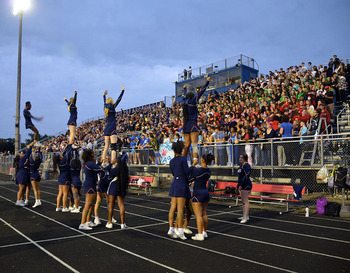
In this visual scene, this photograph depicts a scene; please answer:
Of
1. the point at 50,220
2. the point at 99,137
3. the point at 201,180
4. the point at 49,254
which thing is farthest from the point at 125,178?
the point at 99,137

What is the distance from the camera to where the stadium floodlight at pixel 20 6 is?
20.0 metres

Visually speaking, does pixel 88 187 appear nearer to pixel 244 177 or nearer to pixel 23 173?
pixel 244 177

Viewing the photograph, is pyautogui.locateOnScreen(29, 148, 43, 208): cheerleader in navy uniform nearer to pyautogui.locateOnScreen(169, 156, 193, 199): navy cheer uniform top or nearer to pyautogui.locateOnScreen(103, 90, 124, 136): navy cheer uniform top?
pyautogui.locateOnScreen(103, 90, 124, 136): navy cheer uniform top

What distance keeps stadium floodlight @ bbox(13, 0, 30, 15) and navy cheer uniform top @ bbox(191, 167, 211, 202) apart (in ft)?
64.5

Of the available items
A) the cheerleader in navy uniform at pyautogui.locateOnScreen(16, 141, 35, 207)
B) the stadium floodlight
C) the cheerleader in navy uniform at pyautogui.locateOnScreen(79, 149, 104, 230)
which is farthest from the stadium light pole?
the cheerleader in navy uniform at pyautogui.locateOnScreen(79, 149, 104, 230)

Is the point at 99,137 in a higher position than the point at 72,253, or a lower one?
higher

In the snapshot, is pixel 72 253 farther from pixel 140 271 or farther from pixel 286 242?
pixel 286 242

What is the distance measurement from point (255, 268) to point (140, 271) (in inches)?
70.6

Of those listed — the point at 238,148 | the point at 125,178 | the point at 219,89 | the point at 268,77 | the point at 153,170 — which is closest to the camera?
the point at 125,178

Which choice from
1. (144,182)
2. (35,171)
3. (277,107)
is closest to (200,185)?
(35,171)

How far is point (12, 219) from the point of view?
8.57m

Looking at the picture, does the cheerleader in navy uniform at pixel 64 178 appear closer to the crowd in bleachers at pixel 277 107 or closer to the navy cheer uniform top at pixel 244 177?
the crowd in bleachers at pixel 277 107

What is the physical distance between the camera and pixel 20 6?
2012 centimetres

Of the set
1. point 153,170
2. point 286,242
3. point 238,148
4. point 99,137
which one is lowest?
point 286,242
